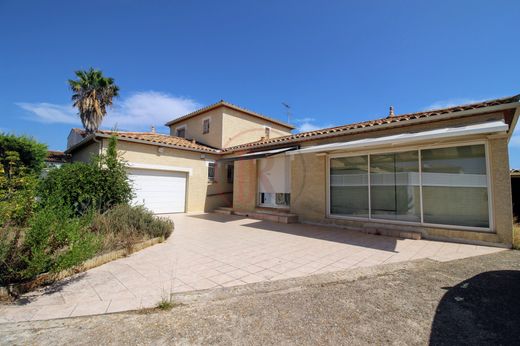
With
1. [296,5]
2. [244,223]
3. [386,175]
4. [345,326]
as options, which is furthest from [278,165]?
[345,326]

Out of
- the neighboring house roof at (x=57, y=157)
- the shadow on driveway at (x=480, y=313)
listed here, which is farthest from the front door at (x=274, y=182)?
the neighboring house roof at (x=57, y=157)

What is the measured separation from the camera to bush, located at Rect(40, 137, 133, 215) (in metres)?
12.8

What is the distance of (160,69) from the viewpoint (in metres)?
20.0

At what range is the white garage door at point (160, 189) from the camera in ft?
63.0

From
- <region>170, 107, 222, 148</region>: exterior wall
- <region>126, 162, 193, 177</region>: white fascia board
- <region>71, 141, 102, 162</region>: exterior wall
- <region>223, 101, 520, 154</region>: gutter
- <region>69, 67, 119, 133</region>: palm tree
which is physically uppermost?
<region>69, 67, 119, 133</region>: palm tree

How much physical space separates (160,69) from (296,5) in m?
11.8

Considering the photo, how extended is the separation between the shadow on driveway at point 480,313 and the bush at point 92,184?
13985 millimetres

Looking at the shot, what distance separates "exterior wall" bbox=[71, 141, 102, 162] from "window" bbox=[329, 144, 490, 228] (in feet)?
56.3

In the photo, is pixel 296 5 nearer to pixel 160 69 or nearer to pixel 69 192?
pixel 160 69

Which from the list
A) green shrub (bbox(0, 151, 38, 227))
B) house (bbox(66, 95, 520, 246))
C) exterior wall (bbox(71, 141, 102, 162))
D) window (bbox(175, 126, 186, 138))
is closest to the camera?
green shrub (bbox(0, 151, 38, 227))

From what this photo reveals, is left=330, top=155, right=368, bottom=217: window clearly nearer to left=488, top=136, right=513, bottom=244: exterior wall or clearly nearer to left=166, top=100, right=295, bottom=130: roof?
left=488, top=136, right=513, bottom=244: exterior wall

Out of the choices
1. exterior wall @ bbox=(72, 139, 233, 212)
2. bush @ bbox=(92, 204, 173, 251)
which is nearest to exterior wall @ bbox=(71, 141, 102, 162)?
exterior wall @ bbox=(72, 139, 233, 212)

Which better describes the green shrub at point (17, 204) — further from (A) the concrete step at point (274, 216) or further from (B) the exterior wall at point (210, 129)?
(B) the exterior wall at point (210, 129)

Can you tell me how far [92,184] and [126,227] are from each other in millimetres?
5177
